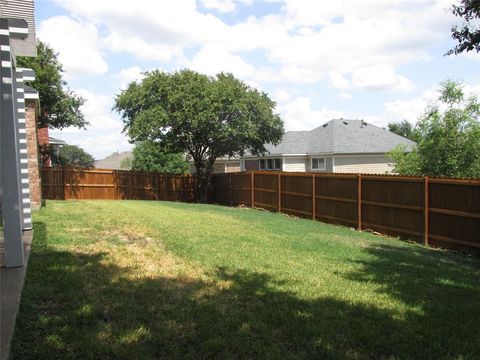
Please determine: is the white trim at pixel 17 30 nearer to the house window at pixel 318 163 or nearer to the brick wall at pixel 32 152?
the brick wall at pixel 32 152

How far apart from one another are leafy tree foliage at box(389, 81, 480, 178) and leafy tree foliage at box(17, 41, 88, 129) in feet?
61.2

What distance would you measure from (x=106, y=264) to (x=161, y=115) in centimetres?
1866

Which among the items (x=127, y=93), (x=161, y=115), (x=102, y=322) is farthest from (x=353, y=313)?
(x=127, y=93)

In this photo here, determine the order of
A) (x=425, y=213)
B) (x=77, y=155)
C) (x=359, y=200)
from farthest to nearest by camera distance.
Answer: (x=77, y=155) → (x=359, y=200) → (x=425, y=213)

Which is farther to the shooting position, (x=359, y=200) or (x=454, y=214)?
(x=359, y=200)

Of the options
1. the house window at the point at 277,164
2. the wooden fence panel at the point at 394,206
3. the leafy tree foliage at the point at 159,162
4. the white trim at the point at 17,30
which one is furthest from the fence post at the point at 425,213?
the leafy tree foliage at the point at 159,162

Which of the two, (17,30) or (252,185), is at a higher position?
(17,30)

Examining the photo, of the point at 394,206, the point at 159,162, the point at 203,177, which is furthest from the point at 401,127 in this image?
the point at 394,206

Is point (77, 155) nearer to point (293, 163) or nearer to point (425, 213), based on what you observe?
point (293, 163)

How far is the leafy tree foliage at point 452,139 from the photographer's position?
66.5 feet

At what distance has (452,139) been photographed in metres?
20.7

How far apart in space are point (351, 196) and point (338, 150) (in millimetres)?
20694

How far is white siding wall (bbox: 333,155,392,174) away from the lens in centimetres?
3578

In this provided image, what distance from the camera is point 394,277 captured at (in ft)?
23.0
